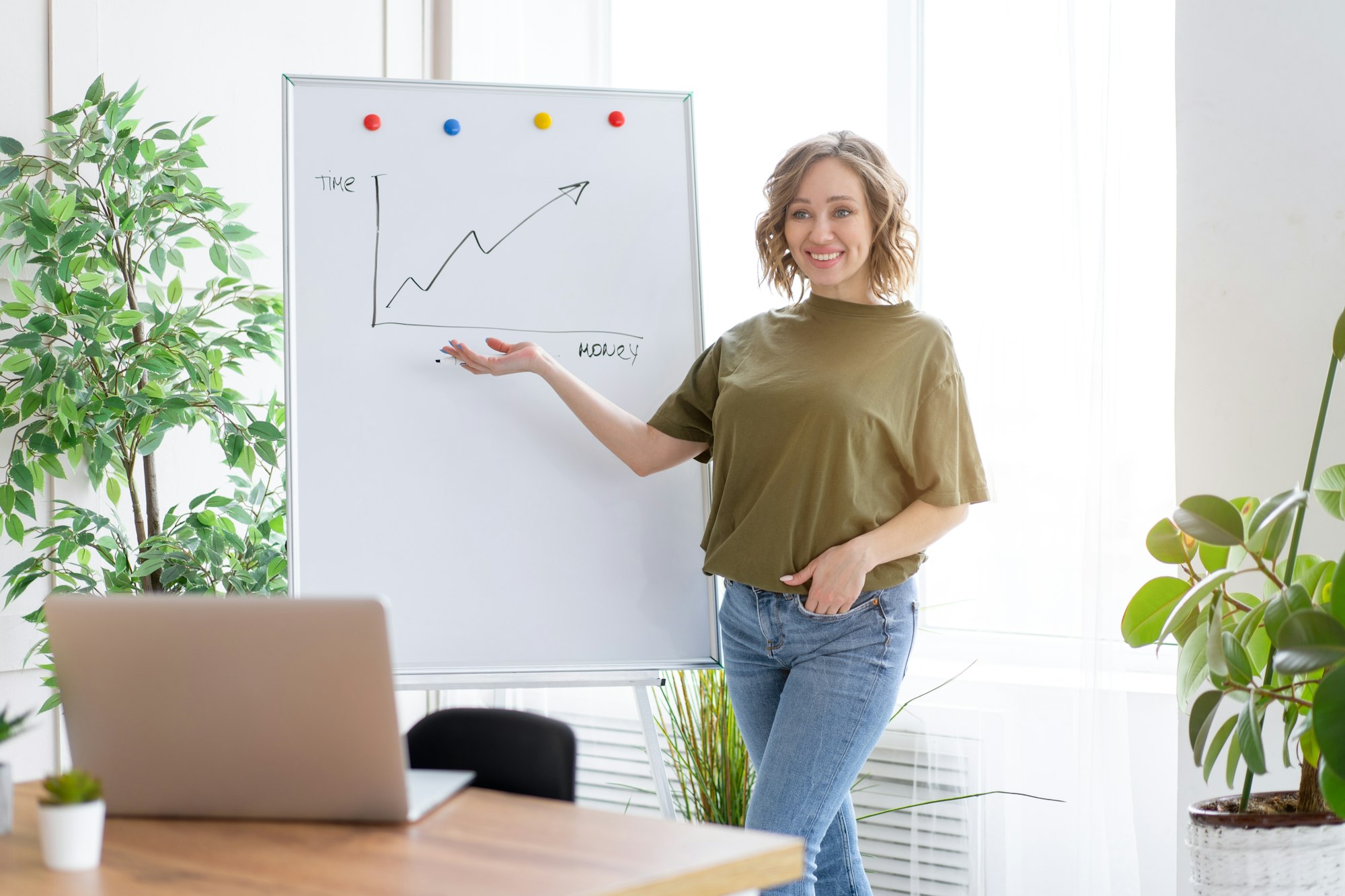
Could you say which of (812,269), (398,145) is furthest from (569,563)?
(398,145)

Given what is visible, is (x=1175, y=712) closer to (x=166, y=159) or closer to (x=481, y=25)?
(x=166, y=159)

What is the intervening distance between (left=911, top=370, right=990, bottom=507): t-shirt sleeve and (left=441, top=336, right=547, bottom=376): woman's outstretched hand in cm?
70

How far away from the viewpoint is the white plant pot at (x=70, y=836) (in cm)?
95

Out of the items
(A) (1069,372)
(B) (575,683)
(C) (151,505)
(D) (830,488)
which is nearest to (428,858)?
(D) (830,488)

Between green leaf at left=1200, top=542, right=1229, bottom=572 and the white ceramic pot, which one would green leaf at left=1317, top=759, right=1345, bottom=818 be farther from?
green leaf at left=1200, top=542, right=1229, bottom=572

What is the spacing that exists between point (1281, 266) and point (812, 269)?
2.94ft

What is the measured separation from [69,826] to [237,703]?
16 centimetres

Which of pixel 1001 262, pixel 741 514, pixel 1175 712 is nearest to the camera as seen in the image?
pixel 741 514

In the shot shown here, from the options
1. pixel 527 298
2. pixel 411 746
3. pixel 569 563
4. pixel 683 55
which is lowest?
pixel 411 746

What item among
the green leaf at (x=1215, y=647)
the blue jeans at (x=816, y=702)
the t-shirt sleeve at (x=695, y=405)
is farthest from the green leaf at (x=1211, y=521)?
the t-shirt sleeve at (x=695, y=405)

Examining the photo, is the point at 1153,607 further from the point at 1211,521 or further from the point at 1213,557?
the point at 1211,521

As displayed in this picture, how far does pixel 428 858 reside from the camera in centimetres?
96

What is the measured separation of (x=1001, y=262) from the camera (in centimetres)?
265

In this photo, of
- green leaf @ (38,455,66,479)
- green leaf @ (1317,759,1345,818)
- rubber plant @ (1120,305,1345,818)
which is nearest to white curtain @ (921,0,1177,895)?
rubber plant @ (1120,305,1345,818)
